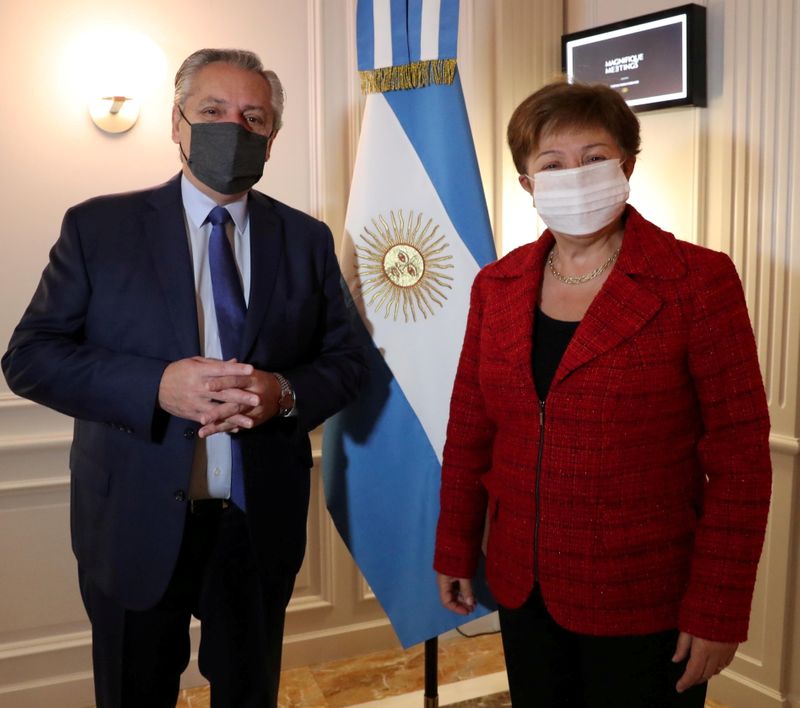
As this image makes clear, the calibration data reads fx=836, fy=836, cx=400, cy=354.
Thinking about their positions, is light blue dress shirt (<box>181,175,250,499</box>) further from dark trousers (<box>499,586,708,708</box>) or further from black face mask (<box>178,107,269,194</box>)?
dark trousers (<box>499,586,708,708</box>)

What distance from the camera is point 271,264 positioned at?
181 centimetres

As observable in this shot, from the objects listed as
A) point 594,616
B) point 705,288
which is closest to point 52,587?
point 594,616

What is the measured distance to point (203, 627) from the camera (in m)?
1.83

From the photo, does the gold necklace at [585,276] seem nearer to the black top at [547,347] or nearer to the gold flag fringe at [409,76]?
the black top at [547,347]

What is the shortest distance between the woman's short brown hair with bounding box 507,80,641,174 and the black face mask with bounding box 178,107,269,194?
1.89 feet

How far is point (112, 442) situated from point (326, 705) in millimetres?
1368

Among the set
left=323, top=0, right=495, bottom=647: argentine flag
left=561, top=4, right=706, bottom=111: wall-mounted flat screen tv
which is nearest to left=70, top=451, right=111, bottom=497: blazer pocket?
left=323, top=0, right=495, bottom=647: argentine flag

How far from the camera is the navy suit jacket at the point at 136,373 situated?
1.63 meters

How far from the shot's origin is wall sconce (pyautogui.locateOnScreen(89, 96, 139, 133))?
7.94 feet

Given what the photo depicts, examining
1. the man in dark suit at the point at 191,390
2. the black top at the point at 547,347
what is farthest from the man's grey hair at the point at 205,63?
the black top at the point at 547,347

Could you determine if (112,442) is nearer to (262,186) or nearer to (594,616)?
(594,616)

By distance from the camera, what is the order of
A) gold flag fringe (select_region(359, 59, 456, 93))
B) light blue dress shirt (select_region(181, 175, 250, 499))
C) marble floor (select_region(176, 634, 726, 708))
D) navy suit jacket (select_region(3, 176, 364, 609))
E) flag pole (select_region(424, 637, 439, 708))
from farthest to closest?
1. marble floor (select_region(176, 634, 726, 708))
2. flag pole (select_region(424, 637, 439, 708))
3. gold flag fringe (select_region(359, 59, 456, 93))
4. light blue dress shirt (select_region(181, 175, 250, 499))
5. navy suit jacket (select_region(3, 176, 364, 609))

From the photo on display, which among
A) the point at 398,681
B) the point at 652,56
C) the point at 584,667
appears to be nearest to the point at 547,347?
the point at 584,667

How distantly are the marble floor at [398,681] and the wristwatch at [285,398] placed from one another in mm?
1314
